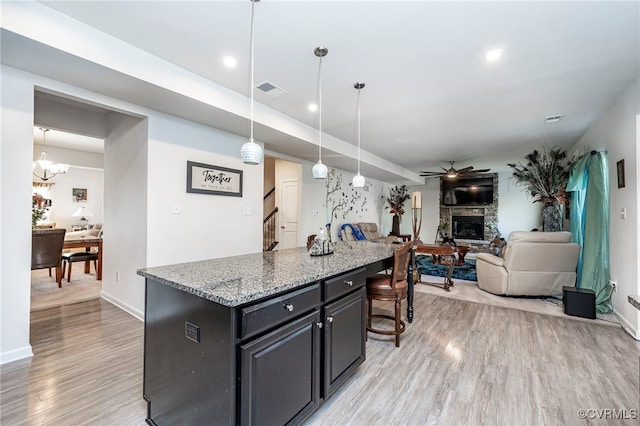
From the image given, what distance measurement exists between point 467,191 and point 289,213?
638 cm

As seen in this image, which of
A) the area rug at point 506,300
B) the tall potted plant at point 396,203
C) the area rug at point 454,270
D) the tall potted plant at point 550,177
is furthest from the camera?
the tall potted plant at point 396,203

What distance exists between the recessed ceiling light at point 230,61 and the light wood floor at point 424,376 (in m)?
2.73

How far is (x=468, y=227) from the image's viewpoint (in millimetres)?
9516

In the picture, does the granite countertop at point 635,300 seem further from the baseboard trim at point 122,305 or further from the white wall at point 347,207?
the baseboard trim at point 122,305

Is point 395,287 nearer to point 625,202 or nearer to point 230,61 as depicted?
point 230,61

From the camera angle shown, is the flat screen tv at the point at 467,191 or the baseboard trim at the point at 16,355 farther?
the flat screen tv at the point at 467,191

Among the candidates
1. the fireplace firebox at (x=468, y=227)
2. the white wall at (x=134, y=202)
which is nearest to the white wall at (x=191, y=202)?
the white wall at (x=134, y=202)

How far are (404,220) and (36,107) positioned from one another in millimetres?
10310

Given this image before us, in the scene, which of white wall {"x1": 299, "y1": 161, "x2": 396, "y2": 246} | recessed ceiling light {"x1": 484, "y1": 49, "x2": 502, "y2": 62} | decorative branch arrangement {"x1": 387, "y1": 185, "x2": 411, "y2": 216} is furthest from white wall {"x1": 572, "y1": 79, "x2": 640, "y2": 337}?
decorative branch arrangement {"x1": 387, "y1": 185, "x2": 411, "y2": 216}

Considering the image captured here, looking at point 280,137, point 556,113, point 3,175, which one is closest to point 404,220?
point 556,113

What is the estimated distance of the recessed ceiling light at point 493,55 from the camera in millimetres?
2426

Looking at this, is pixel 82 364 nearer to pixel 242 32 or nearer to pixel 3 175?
pixel 3 175

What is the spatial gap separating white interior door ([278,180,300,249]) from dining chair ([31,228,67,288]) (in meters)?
3.86

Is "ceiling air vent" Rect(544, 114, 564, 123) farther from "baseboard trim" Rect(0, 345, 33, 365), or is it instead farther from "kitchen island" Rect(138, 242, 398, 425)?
"baseboard trim" Rect(0, 345, 33, 365)
